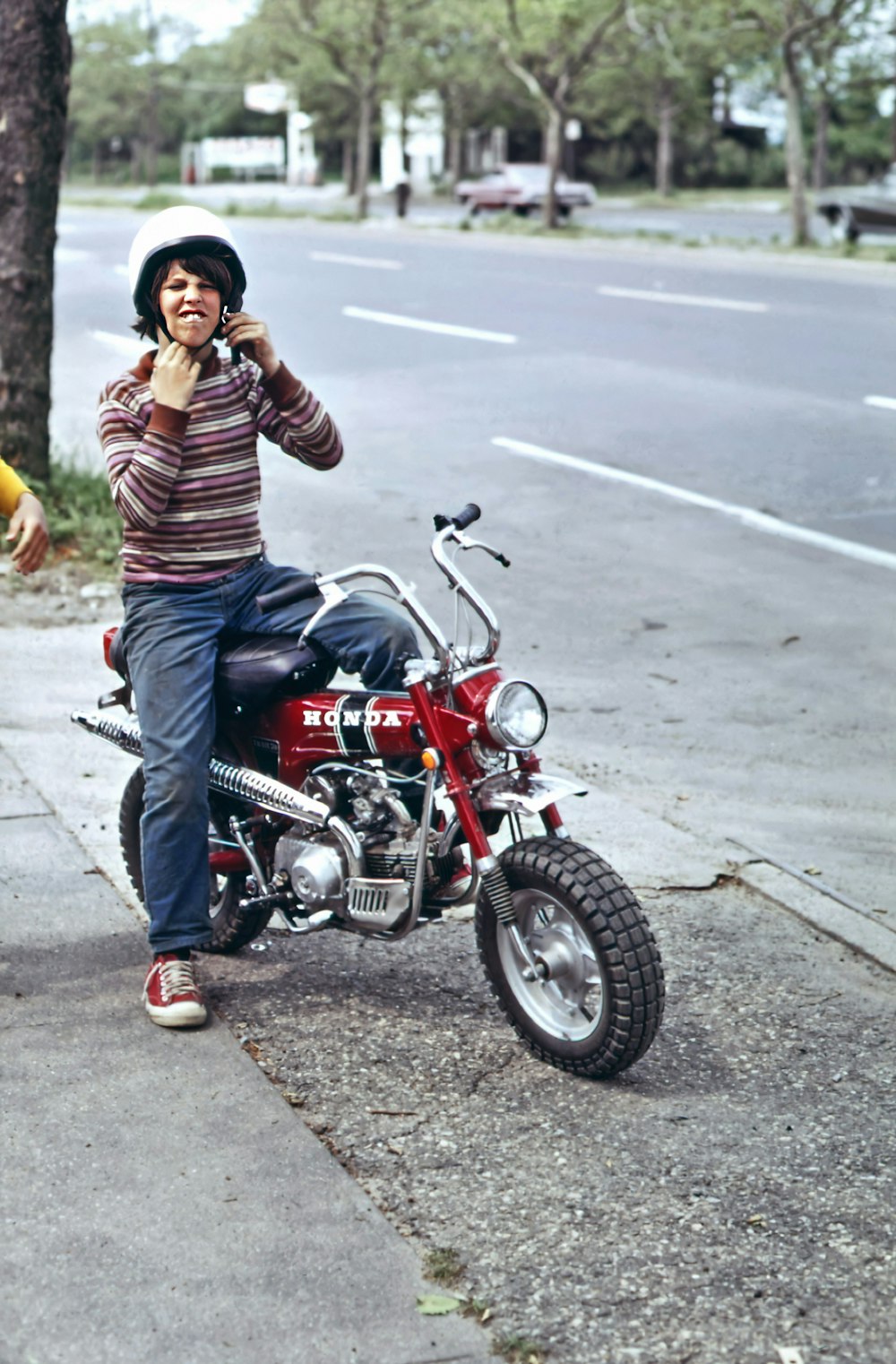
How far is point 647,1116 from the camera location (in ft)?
12.3

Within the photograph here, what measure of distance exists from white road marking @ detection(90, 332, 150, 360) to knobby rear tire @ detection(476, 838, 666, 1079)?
13.1 m

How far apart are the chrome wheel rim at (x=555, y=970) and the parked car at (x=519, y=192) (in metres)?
40.0

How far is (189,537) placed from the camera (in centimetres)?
417

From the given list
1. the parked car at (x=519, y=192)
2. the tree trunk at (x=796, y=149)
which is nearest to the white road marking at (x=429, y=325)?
the tree trunk at (x=796, y=149)

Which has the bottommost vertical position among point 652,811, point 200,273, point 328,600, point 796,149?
point 652,811

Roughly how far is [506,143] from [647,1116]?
2849 inches

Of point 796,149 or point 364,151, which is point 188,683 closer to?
point 796,149

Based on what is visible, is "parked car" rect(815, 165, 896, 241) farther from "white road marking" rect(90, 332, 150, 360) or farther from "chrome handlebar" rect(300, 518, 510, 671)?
"chrome handlebar" rect(300, 518, 510, 671)

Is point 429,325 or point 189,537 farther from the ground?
point 189,537

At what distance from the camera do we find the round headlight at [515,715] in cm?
379

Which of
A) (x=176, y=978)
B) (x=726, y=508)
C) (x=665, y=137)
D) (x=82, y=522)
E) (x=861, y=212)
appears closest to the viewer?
(x=176, y=978)

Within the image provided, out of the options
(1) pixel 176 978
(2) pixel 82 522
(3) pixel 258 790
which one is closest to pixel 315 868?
(3) pixel 258 790

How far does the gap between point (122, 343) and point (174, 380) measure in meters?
13.8

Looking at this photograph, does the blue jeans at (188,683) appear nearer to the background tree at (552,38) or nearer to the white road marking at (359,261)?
the white road marking at (359,261)
